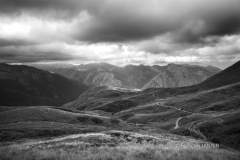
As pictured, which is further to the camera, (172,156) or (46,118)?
(46,118)

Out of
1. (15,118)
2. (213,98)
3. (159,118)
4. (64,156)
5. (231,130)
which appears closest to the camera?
(64,156)

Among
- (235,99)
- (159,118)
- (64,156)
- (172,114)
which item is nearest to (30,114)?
(64,156)

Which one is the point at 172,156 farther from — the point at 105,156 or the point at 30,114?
the point at 30,114


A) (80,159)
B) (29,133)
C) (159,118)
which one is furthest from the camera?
(159,118)

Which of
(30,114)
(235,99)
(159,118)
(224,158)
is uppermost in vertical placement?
(224,158)

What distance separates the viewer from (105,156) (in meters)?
16.4

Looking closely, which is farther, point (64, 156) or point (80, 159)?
point (64, 156)

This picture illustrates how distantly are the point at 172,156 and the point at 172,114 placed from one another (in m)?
130

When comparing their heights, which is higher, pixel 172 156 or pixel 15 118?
pixel 172 156

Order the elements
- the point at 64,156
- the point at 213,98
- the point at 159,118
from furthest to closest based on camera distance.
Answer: the point at 213,98
the point at 159,118
the point at 64,156

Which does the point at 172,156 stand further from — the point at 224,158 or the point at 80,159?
the point at 80,159

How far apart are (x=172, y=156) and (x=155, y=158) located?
1.78 metres

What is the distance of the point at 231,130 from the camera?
5388 cm

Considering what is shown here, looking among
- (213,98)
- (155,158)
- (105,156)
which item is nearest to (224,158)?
(155,158)
